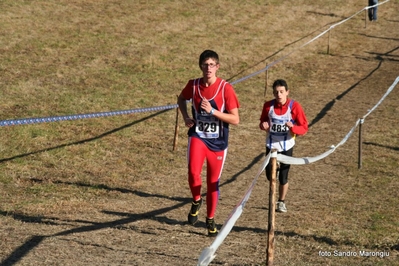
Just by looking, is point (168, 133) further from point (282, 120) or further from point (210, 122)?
point (210, 122)

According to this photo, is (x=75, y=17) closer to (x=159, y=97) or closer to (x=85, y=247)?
(x=159, y=97)

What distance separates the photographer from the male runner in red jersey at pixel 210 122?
24.5ft

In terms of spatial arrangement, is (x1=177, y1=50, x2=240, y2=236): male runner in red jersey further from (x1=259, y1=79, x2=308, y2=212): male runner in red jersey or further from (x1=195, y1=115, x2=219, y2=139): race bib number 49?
(x1=259, y1=79, x2=308, y2=212): male runner in red jersey

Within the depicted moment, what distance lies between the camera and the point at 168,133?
1423cm

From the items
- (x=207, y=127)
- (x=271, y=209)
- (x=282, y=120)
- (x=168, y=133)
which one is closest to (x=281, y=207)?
(x=282, y=120)

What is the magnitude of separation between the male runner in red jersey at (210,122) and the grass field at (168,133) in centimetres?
73

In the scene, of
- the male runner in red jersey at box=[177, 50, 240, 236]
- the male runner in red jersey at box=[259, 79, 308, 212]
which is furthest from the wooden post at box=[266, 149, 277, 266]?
the male runner in red jersey at box=[259, 79, 308, 212]

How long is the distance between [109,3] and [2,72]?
9.98 meters

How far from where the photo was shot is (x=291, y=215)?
901 cm

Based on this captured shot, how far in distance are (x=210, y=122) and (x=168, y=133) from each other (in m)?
6.68

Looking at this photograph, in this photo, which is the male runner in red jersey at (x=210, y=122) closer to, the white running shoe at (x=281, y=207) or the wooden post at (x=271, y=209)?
the wooden post at (x=271, y=209)

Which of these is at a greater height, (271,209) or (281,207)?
(271,209)

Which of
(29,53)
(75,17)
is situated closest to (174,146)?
(29,53)

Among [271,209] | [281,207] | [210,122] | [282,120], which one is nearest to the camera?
[271,209]
